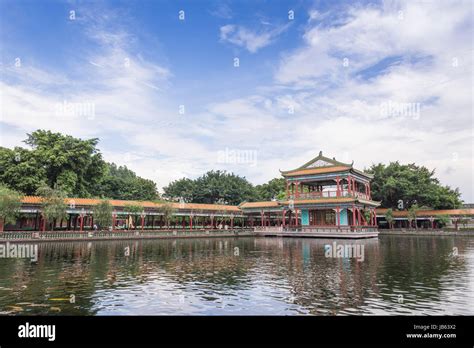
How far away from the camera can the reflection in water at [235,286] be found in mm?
9344

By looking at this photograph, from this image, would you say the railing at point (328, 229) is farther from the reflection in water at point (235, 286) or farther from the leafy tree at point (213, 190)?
the leafy tree at point (213, 190)

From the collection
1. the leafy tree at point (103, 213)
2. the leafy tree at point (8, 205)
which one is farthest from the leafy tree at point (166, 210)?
the leafy tree at point (8, 205)

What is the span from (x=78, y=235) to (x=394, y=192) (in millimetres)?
46684

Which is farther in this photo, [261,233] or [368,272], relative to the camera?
[261,233]

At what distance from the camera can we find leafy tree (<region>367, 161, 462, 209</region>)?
5312 cm

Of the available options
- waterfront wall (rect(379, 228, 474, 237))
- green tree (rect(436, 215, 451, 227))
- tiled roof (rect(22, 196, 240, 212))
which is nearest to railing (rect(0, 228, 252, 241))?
tiled roof (rect(22, 196, 240, 212))

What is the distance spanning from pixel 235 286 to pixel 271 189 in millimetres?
60390

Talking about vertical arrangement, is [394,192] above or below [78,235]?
above

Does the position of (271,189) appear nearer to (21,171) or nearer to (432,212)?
(432,212)

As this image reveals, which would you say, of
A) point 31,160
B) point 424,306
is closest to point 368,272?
point 424,306

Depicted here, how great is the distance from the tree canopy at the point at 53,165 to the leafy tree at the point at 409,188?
43160 mm

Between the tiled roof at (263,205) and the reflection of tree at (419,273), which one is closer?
the reflection of tree at (419,273)
